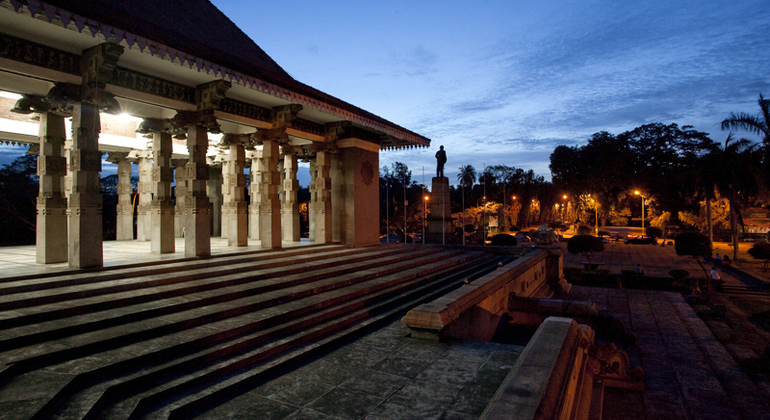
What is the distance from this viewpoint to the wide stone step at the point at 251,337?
3264 millimetres

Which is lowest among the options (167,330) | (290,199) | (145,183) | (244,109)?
(167,330)

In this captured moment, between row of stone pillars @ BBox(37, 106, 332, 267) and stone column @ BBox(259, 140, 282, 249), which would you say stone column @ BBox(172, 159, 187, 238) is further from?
stone column @ BBox(259, 140, 282, 249)

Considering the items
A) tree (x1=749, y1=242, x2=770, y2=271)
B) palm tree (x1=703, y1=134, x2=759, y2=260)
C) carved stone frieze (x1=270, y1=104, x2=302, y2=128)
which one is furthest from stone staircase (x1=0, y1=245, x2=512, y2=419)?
palm tree (x1=703, y1=134, x2=759, y2=260)

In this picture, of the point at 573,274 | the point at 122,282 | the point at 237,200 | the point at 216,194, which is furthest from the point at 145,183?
the point at 573,274

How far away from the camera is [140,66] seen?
25.1 feet

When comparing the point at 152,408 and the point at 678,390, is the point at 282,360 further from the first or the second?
the point at 678,390

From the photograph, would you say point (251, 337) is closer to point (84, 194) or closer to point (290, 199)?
point (84, 194)

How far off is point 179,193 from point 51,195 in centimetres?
577

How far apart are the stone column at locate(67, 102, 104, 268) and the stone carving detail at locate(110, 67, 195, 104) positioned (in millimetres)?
966

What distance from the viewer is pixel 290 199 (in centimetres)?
1316

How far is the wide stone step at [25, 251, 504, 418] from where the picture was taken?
10.7ft

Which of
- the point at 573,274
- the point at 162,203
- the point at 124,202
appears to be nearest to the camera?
the point at 162,203

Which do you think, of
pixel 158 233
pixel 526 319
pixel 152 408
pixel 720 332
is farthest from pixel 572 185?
pixel 152 408

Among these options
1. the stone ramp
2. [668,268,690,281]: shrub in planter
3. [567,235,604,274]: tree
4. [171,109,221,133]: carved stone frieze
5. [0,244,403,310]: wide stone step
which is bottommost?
the stone ramp
